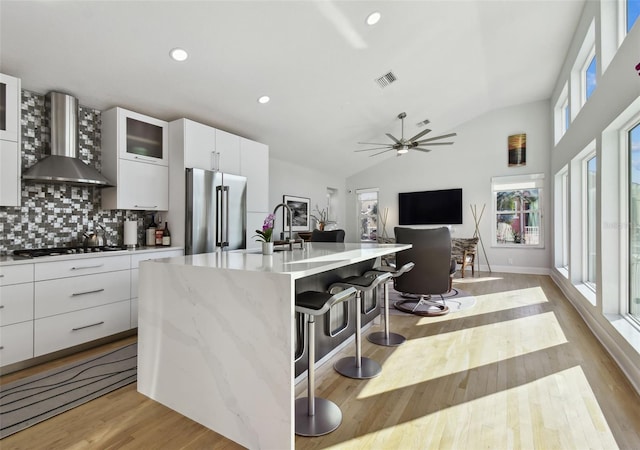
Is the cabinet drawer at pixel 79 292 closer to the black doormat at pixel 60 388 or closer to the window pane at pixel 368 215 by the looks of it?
the black doormat at pixel 60 388

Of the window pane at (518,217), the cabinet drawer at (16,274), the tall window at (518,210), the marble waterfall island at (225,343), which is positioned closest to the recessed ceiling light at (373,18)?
the marble waterfall island at (225,343)

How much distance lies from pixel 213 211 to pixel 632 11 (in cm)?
448

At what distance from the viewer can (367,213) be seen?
8875 mm

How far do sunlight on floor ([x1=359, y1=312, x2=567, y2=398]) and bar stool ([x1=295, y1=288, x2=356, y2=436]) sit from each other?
11.8 inches

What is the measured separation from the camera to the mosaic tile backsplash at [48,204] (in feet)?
9.41

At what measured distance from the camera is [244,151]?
4527 mm

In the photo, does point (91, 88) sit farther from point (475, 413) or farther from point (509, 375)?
point (509, 375)

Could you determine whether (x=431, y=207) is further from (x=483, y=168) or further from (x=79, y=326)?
(x=79, y=326)

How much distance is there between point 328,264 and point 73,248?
2.91 m

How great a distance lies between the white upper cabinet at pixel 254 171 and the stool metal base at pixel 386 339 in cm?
256

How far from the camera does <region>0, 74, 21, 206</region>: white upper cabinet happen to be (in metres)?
2.54

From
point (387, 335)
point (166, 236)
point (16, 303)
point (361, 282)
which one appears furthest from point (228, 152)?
point (387, 335)

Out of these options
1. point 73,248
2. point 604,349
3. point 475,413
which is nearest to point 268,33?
point 73,248

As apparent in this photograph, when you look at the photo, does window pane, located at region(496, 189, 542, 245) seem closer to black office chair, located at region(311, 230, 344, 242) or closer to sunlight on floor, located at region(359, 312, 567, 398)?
sunlight on floor, located at region(359, 312, 567, 398)
